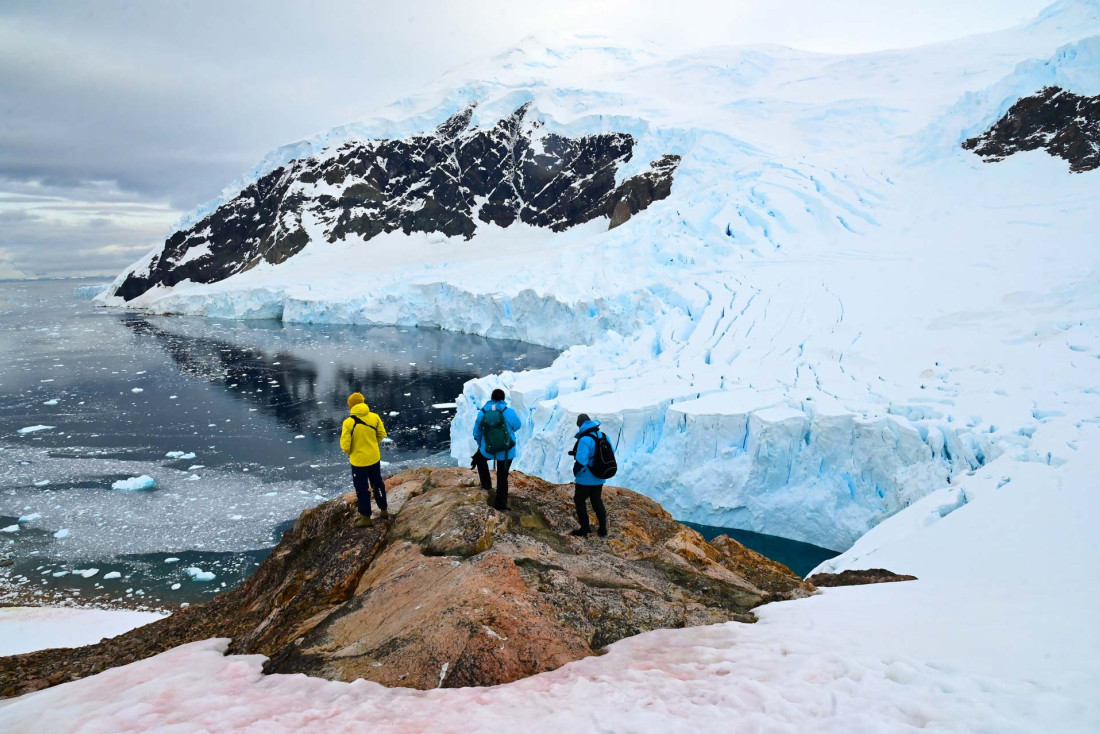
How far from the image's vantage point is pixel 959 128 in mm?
24250

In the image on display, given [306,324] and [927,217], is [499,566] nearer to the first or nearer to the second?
[927,217]

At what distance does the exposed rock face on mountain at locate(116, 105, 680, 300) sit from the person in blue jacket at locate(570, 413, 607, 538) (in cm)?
5233

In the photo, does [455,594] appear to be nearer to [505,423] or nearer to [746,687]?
[746,687]

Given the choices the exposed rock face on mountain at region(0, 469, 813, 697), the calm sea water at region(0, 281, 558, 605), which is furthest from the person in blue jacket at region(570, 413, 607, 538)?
the calm sea water at region(0, 281, 558, 605)

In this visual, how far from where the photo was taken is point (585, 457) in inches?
203

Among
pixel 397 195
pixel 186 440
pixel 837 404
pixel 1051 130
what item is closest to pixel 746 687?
pixel 837 404

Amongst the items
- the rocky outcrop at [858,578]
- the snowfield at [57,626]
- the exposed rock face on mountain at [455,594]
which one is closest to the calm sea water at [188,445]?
the snowfield at [57,626]

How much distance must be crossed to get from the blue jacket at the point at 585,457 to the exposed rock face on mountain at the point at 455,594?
56 centimetres

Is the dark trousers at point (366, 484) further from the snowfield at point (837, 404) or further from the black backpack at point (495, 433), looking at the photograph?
the snowfield at point (837, 404)

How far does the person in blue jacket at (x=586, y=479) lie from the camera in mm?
5168

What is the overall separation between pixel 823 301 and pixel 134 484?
16842 millimetres

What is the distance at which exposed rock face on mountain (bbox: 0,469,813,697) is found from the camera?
3.48m

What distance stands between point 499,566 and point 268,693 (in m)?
1.56

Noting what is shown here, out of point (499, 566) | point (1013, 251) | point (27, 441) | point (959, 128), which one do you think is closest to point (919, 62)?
point (959, 128)
